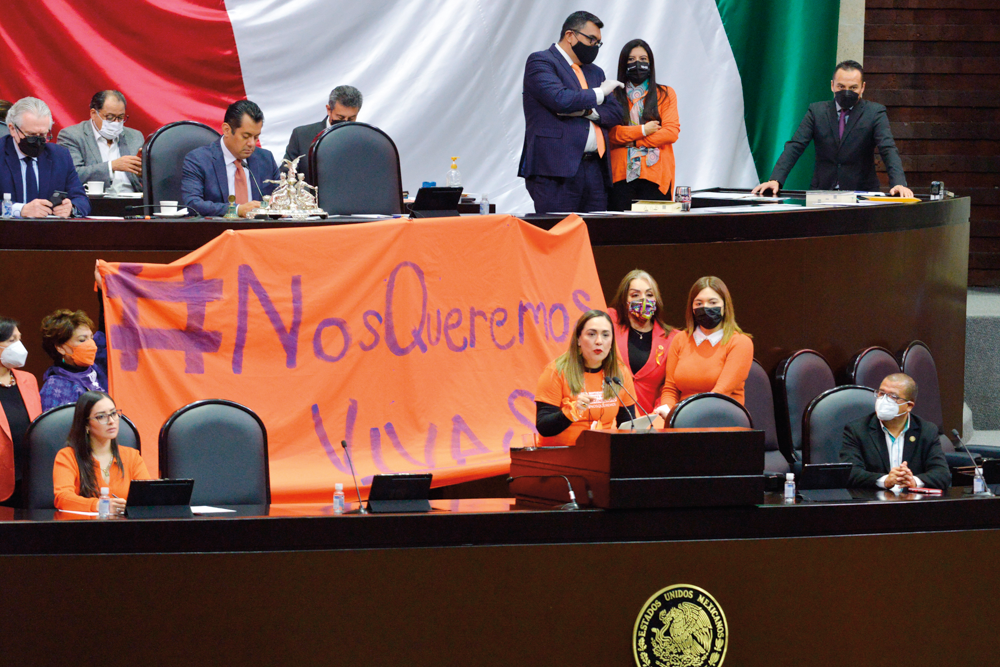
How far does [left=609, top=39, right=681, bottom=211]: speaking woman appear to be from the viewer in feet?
21.4

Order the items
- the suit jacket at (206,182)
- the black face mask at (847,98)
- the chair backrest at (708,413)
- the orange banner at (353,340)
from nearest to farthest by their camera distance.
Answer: the chair backrest at (708,413) < the orange banner at (353,340) < the suit jacket at (206,182) < the black face mask at (847,98)

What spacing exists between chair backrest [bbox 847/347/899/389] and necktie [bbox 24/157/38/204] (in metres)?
3.82

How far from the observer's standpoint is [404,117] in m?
8.60

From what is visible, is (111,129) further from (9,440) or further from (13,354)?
(9,440)

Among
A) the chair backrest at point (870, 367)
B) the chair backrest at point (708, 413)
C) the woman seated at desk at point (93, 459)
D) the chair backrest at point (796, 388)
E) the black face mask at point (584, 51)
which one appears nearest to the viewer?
the woman seated at desk at point (93, 459)

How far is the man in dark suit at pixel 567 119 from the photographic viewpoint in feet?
20.2

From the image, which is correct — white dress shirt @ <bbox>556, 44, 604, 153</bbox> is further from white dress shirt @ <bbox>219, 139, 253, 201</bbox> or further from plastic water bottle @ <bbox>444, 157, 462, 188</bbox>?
white dress shirt @ <bbox>219, 139, 253, 201</bbox>

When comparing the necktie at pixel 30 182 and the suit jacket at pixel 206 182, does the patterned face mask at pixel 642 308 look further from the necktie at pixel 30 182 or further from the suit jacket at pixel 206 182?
the necktie at pixel 30 182

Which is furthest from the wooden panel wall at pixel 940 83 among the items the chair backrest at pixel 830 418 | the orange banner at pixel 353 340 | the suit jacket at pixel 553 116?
the orange banner at pixel 353 340

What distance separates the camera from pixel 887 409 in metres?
4.59

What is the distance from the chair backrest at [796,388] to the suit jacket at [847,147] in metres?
1.69

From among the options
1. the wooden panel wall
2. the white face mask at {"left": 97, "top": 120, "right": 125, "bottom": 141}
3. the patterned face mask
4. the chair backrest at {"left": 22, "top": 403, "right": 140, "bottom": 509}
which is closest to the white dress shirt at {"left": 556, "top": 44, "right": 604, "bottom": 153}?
the patterned face mask

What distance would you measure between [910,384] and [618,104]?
2.38 meters

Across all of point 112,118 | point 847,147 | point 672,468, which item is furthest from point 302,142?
point 672,468
